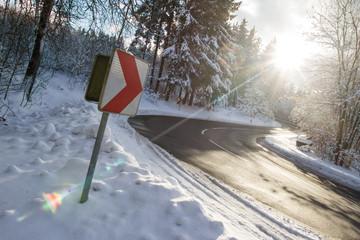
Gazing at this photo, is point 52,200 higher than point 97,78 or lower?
lower

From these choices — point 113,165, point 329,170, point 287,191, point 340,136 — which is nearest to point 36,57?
point 113,165

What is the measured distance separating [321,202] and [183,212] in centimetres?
531

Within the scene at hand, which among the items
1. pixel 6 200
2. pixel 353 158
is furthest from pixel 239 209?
pixel 353 158

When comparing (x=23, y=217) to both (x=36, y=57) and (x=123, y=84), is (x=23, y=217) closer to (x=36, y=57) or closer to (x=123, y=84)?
(x=123, y=84)

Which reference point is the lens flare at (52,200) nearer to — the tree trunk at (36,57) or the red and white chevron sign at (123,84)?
the red and white chevron sign at (123,84)

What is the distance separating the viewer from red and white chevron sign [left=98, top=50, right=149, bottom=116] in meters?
1.83

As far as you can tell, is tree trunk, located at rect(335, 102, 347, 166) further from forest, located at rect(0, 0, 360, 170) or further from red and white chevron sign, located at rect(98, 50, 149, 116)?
red and white chevron sign, located at rect(98, 50, 149, 116)

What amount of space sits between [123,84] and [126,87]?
5cm

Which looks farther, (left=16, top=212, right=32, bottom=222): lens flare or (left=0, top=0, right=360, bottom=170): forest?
(left=0, top=0, right=360, bottom=170): forest

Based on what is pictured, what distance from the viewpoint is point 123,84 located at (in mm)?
1967

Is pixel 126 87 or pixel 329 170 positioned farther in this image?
pixel 329 170

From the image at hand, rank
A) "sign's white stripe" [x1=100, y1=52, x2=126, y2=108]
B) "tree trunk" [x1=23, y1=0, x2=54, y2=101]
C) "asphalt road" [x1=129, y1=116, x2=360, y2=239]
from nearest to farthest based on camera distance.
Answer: "sign's white stripe" [x1=100, y1=52, x2=126, y2=108] < "asphalt road" [x1=129, y1=116, x2=360, y2=239] < "tree trunk" [x1=23, y1=0, x2=54, y2=101]

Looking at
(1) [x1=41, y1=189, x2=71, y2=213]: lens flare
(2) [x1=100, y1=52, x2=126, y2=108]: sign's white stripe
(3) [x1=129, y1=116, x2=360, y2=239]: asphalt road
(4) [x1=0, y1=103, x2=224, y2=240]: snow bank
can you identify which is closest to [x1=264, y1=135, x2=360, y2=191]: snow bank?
(3) [x1=129, y1=116, x2=360, y2=239]: asphalt road

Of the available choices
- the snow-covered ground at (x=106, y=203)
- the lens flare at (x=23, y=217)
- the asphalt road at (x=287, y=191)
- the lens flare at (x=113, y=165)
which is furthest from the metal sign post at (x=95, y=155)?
the asphalt road at (x=287, y=191)
